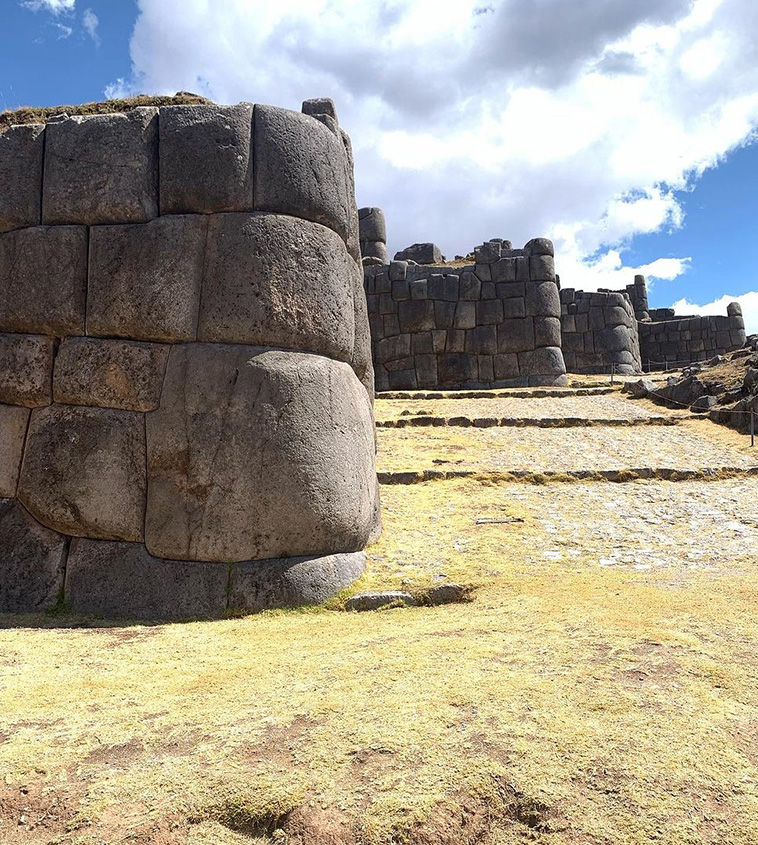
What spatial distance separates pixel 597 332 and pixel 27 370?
19.4 meters

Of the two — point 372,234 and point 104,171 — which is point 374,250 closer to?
point 372,234

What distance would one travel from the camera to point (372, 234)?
1912cm

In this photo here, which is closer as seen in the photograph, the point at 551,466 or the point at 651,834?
the point at 651,834

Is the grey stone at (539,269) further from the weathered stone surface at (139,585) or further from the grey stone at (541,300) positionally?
the weathered stone surface at (139,585)

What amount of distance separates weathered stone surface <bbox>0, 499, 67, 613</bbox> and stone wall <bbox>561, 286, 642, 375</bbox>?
19.1m

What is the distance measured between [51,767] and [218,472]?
2216mm

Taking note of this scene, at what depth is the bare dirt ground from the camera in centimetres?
171

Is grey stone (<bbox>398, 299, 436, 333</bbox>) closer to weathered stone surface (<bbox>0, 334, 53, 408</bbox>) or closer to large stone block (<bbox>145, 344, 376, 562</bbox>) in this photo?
large stone block (<bbox>145, 344, 376, 562</bbox>)

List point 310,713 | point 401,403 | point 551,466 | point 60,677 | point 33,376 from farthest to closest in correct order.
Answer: point 401,403 → point 551,466 → point 33,376 → point 60,677 → point 310,713

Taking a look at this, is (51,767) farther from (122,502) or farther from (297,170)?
(297,170)

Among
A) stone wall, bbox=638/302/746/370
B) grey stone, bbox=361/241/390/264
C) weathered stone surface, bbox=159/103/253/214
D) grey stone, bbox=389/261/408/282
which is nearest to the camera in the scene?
weathered stone surface, bbox=159/103/253/214

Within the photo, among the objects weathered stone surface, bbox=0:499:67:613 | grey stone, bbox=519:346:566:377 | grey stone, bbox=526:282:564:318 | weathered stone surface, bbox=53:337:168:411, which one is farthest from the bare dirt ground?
grey stone, bbox=526:282:564:318

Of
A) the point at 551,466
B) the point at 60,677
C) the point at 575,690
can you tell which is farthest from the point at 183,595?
the point at 551,466

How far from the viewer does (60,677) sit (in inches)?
111
